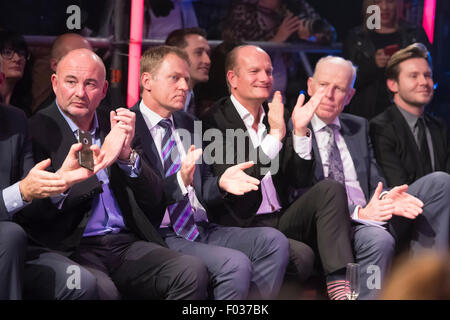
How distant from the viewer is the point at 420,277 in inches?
50.6

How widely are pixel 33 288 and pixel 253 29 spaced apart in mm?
1890

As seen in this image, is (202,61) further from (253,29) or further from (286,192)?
(286,192)

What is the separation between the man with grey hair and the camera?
8.86 ft

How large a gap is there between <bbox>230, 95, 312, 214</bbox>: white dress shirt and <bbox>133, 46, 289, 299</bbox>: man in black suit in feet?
0.76

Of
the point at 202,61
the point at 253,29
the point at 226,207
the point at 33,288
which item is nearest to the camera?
the point at 33,288

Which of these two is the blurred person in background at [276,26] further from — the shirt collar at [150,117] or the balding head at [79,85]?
the balding head at [79,85]

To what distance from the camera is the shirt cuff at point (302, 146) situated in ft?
9.20

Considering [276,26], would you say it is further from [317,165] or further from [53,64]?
[53,64]

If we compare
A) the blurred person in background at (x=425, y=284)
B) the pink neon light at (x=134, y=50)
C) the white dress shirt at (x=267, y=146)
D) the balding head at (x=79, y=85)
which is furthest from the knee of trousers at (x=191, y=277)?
the blurred person in background at (x=425, y=284)

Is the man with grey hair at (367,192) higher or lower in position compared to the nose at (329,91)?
lower

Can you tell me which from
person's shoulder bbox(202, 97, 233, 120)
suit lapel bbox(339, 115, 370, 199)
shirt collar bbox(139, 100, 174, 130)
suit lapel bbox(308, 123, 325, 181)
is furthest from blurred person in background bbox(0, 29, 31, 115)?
suit lapel bbox(339, 115, 370, 199)

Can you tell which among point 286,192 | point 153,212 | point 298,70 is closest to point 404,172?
point 286,192

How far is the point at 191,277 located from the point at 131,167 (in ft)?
1.58

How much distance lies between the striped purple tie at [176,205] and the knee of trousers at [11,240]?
705 millimetres
